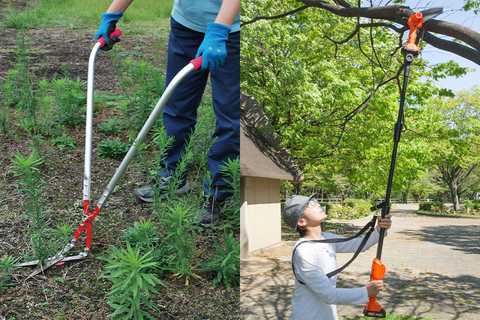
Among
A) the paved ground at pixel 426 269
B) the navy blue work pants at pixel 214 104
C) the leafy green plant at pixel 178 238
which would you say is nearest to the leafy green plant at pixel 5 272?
the leafy green plant at pixel 178 238

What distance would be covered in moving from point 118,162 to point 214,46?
29.6 inches

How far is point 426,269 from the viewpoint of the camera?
1413 mm

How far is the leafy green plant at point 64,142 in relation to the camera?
217cm

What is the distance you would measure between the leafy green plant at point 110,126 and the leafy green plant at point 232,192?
577mm

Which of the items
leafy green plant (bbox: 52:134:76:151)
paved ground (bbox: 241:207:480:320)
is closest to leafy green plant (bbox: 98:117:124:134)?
leafy green plant (bbox: 52:134:76:151)

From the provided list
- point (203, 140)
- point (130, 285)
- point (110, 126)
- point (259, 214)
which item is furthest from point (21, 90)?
point (259, 214)

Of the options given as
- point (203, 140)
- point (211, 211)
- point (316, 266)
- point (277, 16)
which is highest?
point (277, 16)

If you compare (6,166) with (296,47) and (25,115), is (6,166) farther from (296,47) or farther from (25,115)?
(296,47)

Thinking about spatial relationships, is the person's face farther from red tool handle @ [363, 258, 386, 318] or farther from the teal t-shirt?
the teal t-shirt

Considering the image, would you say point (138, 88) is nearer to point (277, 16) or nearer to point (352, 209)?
point (277, 16)

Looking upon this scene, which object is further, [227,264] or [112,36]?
[112,36]

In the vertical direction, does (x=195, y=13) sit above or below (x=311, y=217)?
above

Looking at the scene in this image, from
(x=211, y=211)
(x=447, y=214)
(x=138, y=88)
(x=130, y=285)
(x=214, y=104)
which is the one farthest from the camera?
(x=138, y=88)

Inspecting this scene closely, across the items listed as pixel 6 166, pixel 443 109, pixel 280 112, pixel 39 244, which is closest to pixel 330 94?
pixel 280 112
